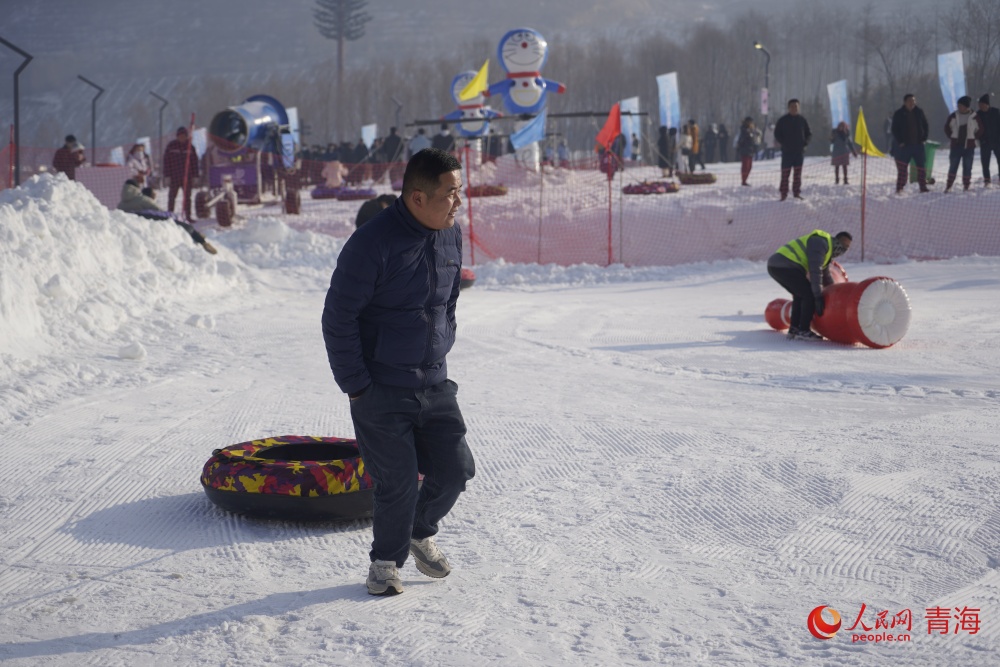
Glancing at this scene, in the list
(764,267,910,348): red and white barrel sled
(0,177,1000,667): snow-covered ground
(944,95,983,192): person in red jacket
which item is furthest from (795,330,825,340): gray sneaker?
(944,95,983,192): person in red jacket

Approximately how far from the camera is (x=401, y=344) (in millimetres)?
3398

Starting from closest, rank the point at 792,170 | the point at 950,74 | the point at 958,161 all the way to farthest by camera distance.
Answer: the point at 958,161, the point at 792,170, the point at 950,74

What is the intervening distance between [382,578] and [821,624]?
4.69 feet

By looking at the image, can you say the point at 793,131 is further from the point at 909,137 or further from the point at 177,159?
the point at 177,159

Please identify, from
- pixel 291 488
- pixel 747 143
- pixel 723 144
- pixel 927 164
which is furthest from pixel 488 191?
pixel 723 144

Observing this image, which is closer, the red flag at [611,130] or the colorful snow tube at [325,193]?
the red flag at [611,130]

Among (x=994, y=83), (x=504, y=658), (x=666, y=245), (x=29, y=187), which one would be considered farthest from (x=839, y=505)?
(x=994, y=83)

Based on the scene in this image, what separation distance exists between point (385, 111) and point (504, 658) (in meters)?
90.6

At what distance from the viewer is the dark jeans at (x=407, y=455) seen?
3406 mm

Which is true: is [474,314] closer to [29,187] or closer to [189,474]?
[29,187]

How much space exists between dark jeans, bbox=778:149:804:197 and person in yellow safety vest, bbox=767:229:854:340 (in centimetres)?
865

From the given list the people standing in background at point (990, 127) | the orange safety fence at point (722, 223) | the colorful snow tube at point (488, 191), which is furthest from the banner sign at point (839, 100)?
the colorful snow tube at point (488, 191)

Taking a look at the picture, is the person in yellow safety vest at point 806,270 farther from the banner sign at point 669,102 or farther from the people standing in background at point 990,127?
the banner sign at point 669,102
